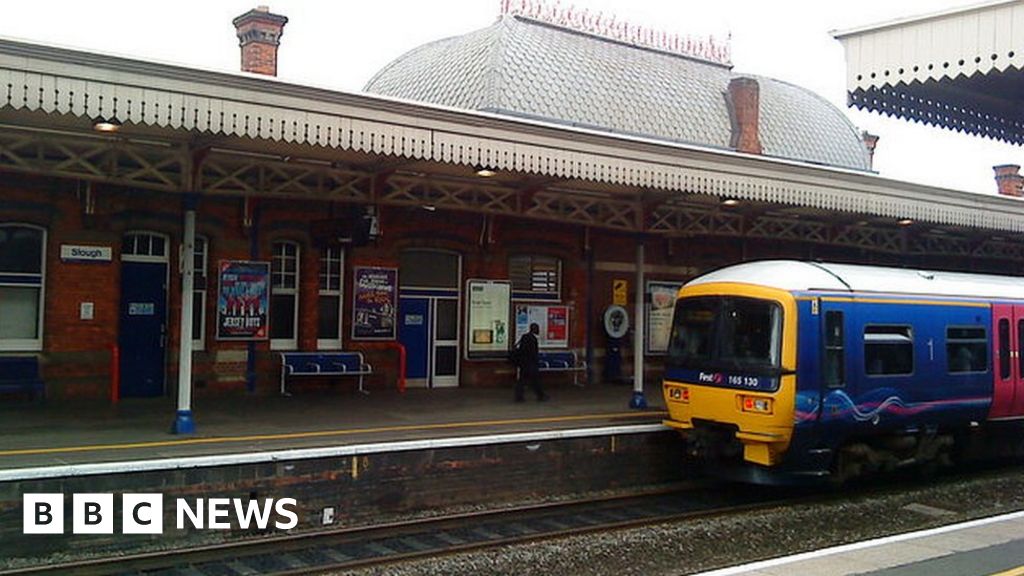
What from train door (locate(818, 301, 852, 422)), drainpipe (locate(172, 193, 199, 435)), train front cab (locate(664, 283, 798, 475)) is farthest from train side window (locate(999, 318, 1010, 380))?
drainpipe (locate(172, 193, 199, 435))

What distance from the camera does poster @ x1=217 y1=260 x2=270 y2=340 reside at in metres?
14.4

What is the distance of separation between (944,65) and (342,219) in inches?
388

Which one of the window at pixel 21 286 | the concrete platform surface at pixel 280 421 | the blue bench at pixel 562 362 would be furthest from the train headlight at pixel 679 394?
the window at pixel 21 286

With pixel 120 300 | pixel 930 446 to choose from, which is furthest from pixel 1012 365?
pixel 120 300

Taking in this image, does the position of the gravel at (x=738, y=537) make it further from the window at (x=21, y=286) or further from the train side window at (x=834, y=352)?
the window at (x=21, y=286)

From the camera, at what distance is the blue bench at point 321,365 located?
1478cm

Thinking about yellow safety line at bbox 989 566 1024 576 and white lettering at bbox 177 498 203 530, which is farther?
white lettering at bbox 177 498 203 530

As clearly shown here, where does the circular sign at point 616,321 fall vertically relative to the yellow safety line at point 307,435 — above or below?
above

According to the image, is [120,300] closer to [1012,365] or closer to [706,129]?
[1012,365]

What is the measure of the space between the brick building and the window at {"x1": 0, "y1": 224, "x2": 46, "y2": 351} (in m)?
0.03

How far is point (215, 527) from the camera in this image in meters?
9.25

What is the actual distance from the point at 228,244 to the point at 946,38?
36.3 feet

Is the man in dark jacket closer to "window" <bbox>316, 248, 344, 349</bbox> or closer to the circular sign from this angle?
"window" <bbox>316, 248, 344, 349</bbox>

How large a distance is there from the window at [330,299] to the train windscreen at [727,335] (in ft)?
20.4
